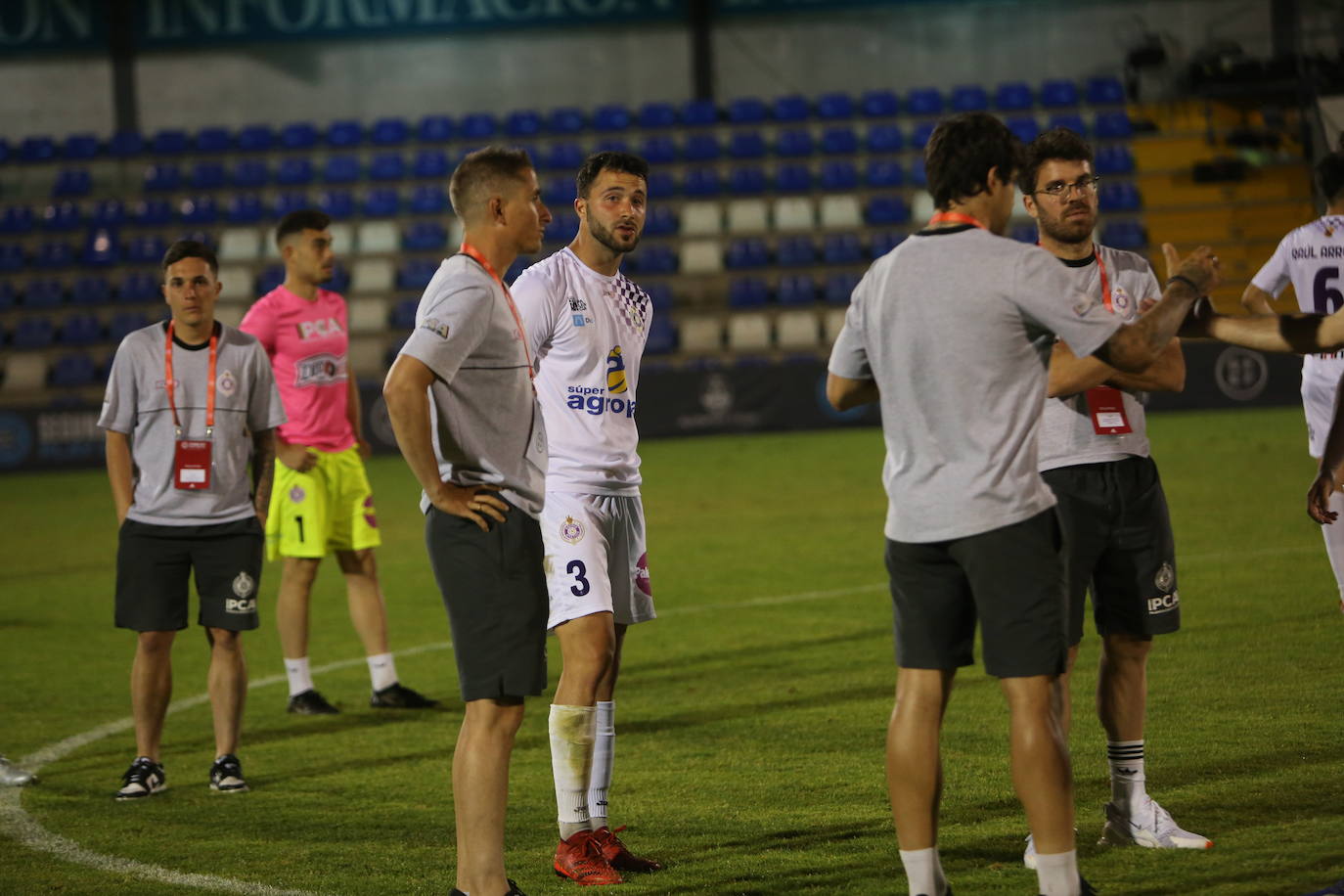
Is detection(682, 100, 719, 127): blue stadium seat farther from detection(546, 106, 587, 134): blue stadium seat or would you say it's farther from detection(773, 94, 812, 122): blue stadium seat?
detection(546, 106, 587, 134): blue stadium seat

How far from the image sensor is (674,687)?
8203 millimetres

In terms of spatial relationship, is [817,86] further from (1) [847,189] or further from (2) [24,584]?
(2) [24,584]

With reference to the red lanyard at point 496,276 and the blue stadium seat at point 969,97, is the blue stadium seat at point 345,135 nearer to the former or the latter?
the blue stadium seat at point 969,97

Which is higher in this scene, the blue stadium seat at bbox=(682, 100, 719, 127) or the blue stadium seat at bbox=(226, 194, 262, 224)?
the blue stadium seat at bbox=(682, 100, 719, 127)

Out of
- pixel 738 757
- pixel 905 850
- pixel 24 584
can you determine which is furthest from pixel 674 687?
pixel 24 584

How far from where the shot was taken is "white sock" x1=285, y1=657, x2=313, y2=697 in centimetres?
812

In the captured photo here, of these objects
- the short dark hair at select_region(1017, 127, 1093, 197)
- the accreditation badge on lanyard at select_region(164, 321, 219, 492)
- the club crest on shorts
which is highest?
the short dark hair at select_region(1017, 127, 1093, 197)

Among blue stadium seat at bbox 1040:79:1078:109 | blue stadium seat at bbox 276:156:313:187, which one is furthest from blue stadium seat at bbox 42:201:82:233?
blue stadium seat at bbox 1040:79:1078:109

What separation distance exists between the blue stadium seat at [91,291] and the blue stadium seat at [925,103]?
48.0ft

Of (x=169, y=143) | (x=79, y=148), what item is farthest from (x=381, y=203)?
(x=79, y=148)

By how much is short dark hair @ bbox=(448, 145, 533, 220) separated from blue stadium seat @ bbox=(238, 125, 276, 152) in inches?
994

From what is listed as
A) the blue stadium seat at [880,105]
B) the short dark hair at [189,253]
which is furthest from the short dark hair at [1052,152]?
the blue stadium seat at [880,105]

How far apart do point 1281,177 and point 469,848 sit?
25.1 m

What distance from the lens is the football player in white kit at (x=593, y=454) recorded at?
5.20 metres
